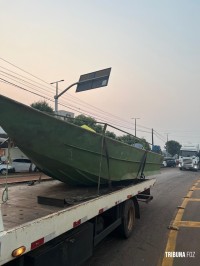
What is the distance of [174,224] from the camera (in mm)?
7773

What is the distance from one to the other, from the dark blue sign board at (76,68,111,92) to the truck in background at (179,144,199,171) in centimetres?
1977

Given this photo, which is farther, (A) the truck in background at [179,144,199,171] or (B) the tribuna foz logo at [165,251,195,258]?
(A) the truck in background at [179,144,199,171]

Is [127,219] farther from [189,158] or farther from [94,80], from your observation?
[189,158]

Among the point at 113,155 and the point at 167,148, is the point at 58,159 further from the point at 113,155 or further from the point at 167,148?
the point at 167,148

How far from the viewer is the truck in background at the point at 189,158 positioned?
36156mm

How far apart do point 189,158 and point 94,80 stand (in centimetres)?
2011

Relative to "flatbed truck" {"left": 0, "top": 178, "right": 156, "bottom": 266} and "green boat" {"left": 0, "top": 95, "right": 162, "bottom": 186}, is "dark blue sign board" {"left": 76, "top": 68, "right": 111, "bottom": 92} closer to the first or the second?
"green boat" {"left": 0, "top": 95, "right": 162, "bottom": 186}

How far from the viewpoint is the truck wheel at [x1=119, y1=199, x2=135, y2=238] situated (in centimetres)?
653

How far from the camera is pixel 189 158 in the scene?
119 ft

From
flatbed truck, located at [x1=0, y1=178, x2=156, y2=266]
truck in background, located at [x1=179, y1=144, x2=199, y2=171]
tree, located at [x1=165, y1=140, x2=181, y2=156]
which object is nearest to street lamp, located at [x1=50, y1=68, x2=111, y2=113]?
flatbed truck, located at [x1=0, y1=178, x2=156, y2=266]

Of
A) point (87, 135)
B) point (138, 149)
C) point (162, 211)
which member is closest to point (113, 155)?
point (87, 135)

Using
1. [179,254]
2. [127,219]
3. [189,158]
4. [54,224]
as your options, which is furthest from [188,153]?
[54,224]

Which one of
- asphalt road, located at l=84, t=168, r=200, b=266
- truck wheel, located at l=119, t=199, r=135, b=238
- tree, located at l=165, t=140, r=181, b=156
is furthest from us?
tree, located at l=165, t=140, r=181, b=156

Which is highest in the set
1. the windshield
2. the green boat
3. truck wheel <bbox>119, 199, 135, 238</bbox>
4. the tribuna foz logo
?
the windshield
